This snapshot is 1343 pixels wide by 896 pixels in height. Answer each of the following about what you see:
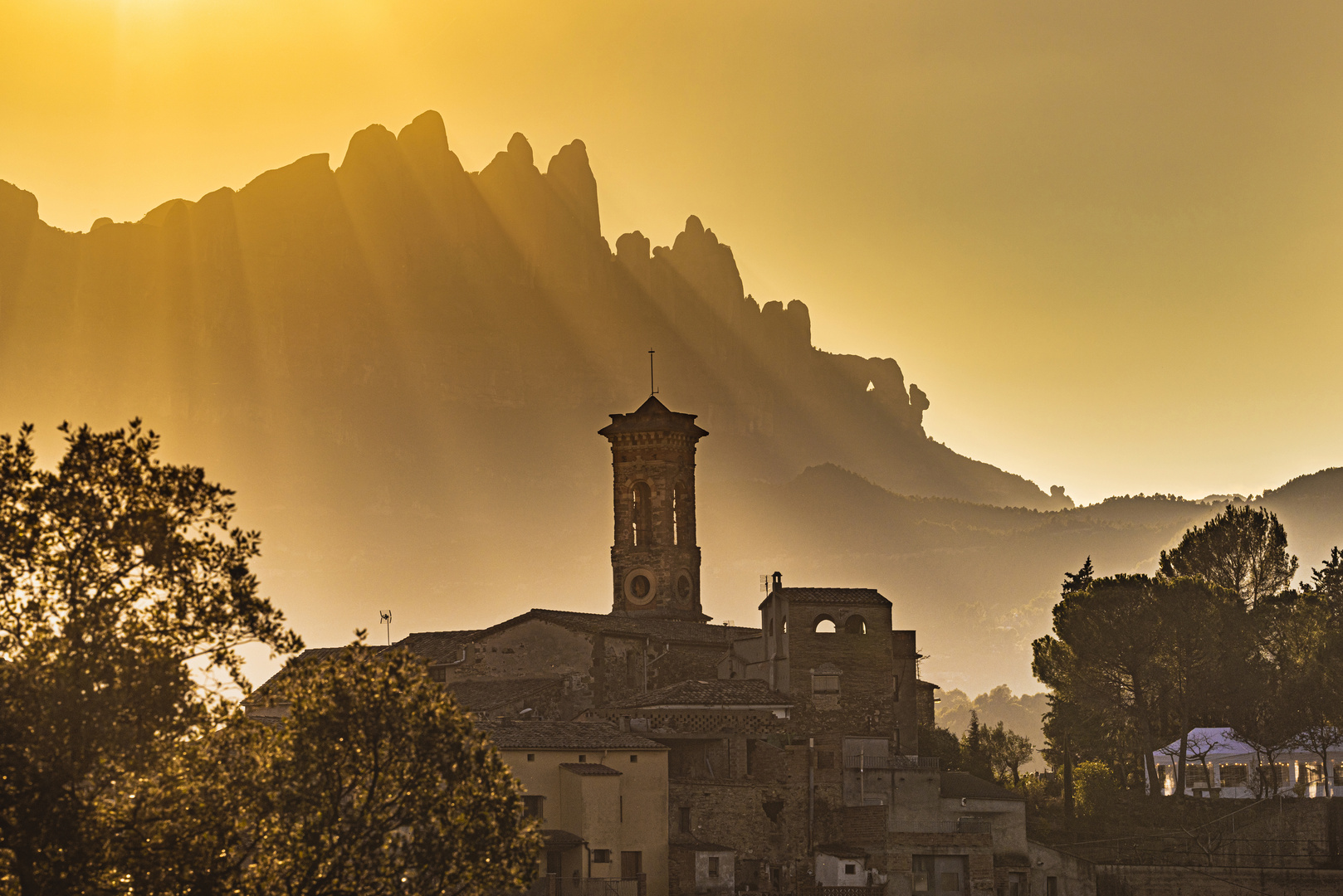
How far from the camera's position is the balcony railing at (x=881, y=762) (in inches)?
2164

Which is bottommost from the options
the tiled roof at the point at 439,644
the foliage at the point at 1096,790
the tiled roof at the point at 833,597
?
the foliage at the point at 1096,790

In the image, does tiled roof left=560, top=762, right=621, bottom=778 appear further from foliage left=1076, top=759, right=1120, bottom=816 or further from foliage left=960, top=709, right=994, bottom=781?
foliage left=1076, top=759, right=1120, bottom=816

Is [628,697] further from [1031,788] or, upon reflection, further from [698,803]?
[1031,788]

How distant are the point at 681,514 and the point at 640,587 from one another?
4.27 meters

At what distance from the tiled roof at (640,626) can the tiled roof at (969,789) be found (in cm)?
1241

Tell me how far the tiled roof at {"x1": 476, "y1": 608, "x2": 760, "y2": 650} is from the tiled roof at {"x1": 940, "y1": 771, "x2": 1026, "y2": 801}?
12414mm

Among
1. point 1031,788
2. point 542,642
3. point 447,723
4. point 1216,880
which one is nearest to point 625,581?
point 542,642

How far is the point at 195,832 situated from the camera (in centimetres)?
2270

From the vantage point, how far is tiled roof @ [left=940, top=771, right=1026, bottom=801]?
56.0 metres

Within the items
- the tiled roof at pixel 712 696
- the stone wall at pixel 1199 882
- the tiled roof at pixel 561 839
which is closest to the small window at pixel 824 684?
the tiled roof at pixel 712 696

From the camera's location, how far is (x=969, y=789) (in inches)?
2234

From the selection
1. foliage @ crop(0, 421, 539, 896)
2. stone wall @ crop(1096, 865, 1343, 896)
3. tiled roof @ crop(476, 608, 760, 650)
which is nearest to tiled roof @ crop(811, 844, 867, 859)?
stone wall @ crop(1096, 865, 1343, 896)

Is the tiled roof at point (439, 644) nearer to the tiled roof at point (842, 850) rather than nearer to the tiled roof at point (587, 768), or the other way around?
the tiled roof at point (587, 768)

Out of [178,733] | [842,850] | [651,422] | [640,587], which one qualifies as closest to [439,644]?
[640,587]
